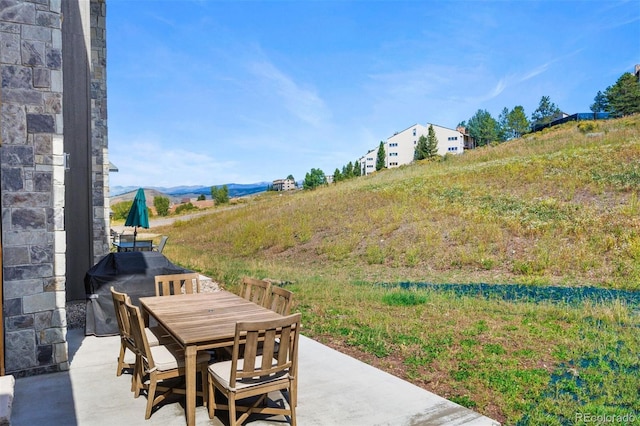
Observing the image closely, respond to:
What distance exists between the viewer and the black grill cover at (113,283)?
18.7 ft

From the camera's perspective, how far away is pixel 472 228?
15.2m

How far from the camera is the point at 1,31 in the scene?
4117 millimetres

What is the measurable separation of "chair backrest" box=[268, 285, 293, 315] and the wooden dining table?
104 mm

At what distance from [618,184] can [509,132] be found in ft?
190

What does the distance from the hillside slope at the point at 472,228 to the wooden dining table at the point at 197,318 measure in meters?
7.49

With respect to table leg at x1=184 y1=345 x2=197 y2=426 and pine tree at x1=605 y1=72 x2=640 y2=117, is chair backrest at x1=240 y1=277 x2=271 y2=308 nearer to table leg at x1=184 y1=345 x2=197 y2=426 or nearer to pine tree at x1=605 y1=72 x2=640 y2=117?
table leg at x1=184 y1=345 x2=197 y2=426

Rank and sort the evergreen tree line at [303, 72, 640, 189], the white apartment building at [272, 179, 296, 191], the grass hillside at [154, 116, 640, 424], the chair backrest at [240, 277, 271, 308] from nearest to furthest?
the grass hillside at [154, 116, 640, 424], the chair backrest at [240, 277, 271, 308], the evergreen tree line at [303, 72, 640, 189], the white apartment building at [272, 179, 296, 191]

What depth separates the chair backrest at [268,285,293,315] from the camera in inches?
159

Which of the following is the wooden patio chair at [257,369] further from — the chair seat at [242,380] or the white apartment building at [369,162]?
the white apartment building at [369,162]

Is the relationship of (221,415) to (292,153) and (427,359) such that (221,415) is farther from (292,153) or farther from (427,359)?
(292,153)

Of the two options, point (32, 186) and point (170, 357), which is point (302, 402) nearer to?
point (170, 357)

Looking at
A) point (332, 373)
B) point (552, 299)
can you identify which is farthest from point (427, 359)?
A: point (552, 299)

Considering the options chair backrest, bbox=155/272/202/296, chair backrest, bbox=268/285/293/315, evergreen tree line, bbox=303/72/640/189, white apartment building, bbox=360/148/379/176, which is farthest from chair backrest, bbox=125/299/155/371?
white apartment building, bbox=360/148/379/176

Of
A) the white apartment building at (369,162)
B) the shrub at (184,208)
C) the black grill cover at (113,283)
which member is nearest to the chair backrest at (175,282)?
the black grill cover at (113,283)
